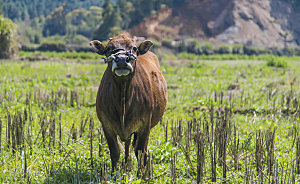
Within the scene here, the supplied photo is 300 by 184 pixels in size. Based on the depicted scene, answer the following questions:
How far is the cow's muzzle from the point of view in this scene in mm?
3982

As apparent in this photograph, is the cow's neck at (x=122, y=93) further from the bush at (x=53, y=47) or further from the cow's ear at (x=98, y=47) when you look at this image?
the bush at (x=53, y=47)

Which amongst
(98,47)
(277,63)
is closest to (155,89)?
(98,47)

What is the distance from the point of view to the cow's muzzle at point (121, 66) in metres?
3.98

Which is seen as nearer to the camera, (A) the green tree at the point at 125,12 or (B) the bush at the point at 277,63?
(B) the bush at the point at 277,63

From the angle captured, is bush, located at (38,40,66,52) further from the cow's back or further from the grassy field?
the cow's back

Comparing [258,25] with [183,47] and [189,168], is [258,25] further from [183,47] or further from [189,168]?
[189,168]

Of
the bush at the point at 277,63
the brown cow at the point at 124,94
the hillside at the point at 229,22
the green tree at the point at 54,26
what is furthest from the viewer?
the green tree at the point at 54,26

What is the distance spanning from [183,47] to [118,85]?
135 feet

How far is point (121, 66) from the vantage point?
4000 millimetres

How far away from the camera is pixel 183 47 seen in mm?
45000

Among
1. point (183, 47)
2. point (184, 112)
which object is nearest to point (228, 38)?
point (183, 47)

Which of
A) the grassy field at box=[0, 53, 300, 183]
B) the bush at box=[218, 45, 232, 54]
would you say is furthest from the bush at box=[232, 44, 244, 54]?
the grassy field at box=[0, 53, 300, 183]

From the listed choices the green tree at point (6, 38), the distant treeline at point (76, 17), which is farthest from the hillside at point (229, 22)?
the green tree at point (6, 38)

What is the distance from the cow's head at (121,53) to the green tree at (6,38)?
1813 cm
